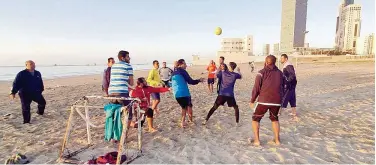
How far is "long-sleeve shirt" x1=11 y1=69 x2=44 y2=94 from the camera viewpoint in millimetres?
6461

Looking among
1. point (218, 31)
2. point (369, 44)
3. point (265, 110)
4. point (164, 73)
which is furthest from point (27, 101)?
point (369, 44)

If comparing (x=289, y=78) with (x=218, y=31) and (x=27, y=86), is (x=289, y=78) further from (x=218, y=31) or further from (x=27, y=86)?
(x=218, y=31)

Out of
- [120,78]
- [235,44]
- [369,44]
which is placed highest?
[235,44]

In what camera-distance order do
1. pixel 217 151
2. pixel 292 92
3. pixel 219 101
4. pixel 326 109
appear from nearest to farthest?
pixel 217 151 → pixel 219 101 → pixel 292 92 → pixel 326 109

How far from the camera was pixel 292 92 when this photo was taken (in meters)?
7.06

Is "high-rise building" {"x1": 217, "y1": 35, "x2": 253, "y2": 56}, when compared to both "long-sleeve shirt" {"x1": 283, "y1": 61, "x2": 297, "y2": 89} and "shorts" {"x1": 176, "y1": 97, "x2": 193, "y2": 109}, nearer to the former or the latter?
"long-sleeve shirt" {"x1": 283, "y1": 61, "x2": 297, "y2": 89}

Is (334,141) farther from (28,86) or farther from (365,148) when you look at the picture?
(28,86)

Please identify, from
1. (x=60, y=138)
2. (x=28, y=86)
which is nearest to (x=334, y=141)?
(x=60, y=138)

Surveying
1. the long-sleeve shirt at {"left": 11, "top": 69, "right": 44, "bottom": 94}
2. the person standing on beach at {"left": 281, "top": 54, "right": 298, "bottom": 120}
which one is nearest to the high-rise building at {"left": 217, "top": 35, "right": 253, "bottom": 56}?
the person standing on beach at {"left": 281, "top": 54, "right": 298, "bottom": 120}

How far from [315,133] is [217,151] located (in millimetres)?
2884

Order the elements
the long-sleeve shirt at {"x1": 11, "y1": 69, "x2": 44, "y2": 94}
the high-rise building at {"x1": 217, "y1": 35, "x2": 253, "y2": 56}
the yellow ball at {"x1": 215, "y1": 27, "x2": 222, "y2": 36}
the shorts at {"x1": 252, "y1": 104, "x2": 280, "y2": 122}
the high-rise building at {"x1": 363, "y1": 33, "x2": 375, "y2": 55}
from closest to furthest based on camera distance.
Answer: the shorts at {"x1": 252, "y1": 104, "x2": 280, "y2": 122}, the long-sleeve shirt at {"x1": 11, "y1": 69, "x2": 44, "y2": 94}, the yellow ball at {"x1": 215, "y1": 27, "x2": 222, "y2": 36}, the high-rise building at {"x1": 217, "y1": 35, "x2": 253, "y2": 56}, the high-rise building at {"x1": 363, "y1": 33, "x2": 375, "y2": 55}

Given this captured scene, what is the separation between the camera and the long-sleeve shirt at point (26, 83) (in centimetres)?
646

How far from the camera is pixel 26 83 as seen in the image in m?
6.66

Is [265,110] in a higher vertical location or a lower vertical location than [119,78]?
lower
